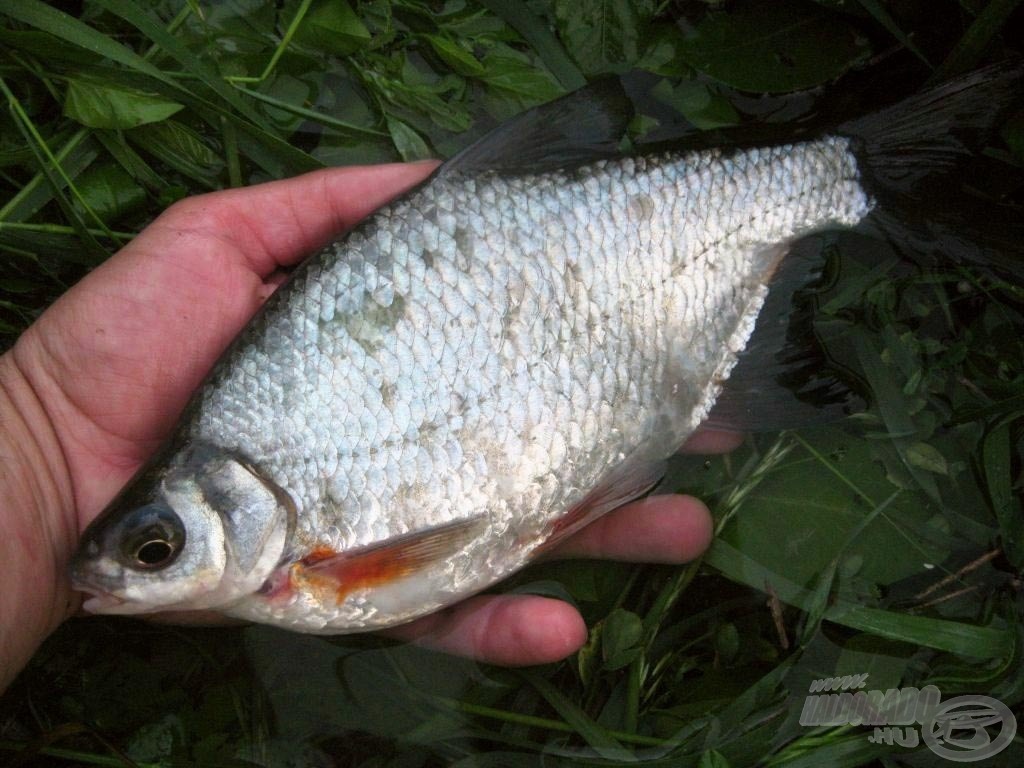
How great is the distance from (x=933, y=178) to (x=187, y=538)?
197 centimetres

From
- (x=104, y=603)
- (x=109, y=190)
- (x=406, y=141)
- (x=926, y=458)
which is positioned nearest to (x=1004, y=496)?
(x=926, y=458)

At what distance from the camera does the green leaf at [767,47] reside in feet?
7.38

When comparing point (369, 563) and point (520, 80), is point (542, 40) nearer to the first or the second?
point (520, 80)

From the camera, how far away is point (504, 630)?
6.46 ft

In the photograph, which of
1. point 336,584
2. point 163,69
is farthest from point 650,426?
point 163,69

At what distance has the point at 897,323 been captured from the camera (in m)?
2.23

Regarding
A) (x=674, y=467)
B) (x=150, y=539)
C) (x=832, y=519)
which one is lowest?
(x=832, y=519)

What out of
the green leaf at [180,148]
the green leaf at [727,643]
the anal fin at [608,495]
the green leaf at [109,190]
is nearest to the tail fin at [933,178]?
the anal fin at [608,495]

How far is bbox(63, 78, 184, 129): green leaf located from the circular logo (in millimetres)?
2584

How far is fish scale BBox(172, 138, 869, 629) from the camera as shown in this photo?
1.70m

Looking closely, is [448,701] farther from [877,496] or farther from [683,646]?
[877,496]

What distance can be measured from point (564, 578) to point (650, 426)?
546 mm

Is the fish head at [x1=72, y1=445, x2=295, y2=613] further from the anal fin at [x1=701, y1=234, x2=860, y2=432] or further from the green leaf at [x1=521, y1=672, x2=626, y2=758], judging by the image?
the anal fin at [x1=701, y1=234, x2=860, y2=432]

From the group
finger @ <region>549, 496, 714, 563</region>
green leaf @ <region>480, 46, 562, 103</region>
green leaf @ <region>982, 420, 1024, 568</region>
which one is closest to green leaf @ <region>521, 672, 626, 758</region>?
finger @ <region>549, 496, 714, 563</region>
